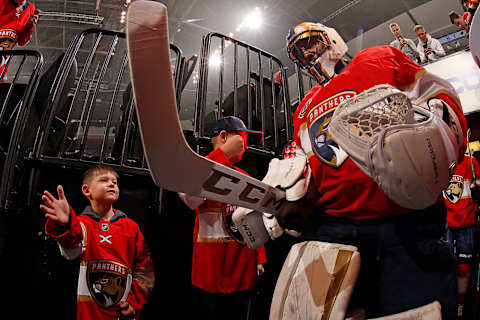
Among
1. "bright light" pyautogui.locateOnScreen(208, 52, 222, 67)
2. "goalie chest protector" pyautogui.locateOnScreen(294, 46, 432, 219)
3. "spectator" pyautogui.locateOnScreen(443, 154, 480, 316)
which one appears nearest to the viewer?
"goalie chest protector" pyautogui.locateOnScreen(294, 46, 432, 219)

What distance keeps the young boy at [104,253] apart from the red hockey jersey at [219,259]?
39cm

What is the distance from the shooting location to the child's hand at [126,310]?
1617 millimetres

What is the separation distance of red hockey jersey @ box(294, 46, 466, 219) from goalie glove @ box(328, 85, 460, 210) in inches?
6.1

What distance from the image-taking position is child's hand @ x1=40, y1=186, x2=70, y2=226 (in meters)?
1.23

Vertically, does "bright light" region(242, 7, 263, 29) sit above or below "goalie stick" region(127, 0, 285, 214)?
above

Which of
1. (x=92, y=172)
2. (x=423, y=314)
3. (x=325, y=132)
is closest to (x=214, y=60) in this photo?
(x=92, y=172)

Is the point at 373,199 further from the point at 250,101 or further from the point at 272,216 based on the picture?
the point at 250,101

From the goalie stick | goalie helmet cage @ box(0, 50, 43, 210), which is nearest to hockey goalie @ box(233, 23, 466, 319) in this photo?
the goalie stick

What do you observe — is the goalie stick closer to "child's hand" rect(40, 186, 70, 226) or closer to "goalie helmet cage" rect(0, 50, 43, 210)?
"child's hand" rect(40, 186, 70, 226)

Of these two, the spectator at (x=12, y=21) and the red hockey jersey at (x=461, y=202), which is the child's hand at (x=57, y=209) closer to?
the spectator at (x=12, y=21)

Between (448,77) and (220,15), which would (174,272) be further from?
(220,15)

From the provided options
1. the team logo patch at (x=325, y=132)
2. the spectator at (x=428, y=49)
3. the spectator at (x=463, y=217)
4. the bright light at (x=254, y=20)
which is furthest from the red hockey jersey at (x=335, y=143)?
the bright light at (x=254, y=20)

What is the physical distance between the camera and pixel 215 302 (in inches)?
64.4

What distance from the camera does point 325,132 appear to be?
3.33 feet
